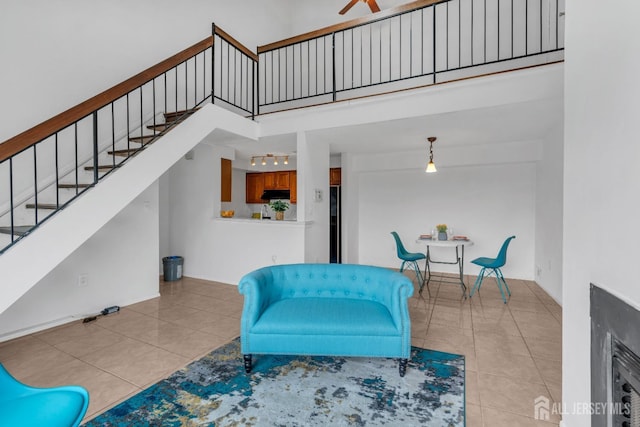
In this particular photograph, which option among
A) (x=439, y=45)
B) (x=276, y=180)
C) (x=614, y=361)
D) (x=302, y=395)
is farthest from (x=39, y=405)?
(x=439, y=45)

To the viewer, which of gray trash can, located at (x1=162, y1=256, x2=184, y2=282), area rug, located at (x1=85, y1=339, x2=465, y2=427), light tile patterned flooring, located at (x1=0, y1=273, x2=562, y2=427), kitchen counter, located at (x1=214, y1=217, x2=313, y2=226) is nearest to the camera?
area rug, located at (x1=85, y1=339, x2=465, y2=427)

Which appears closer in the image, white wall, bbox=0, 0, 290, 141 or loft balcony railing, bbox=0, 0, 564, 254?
loft balcony railing, bbox=0, 0, 564, 254

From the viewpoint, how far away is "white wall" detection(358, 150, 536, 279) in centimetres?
518

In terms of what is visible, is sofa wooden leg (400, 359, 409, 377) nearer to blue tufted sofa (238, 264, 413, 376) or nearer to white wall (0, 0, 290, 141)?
blue tufted sofa (238, 264, 413, 376)

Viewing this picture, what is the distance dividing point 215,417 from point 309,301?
42.3 inches

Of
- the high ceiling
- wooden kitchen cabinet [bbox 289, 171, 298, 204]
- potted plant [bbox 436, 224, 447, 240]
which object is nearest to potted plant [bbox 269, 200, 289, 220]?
the high ceiling

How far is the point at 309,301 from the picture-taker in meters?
2.61

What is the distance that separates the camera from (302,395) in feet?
6.64

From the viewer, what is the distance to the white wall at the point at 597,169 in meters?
1.11

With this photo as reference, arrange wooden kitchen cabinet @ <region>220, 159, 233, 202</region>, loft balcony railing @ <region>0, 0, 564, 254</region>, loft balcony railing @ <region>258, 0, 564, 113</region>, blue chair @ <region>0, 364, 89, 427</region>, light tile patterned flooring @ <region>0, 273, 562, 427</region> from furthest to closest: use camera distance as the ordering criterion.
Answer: wooden kitchen cabinet @ <region>220, 159, 233, 202</region> → loft balcony railing @ <region>258, 0, 564, 113</region> → loft balcony railing @ <region>0, 0, 564, 254</region> → light tile patterned flooring @ <region>0, 273, 562, 427</region> → blue chair @ <region>0, 364, 89, 427</region>

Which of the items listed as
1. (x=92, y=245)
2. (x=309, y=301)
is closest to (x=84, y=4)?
(x=92, y=245)

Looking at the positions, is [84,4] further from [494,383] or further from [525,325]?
[525,325]

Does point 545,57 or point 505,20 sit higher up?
point 505,20

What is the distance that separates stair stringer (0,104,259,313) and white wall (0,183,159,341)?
52.9 inches
